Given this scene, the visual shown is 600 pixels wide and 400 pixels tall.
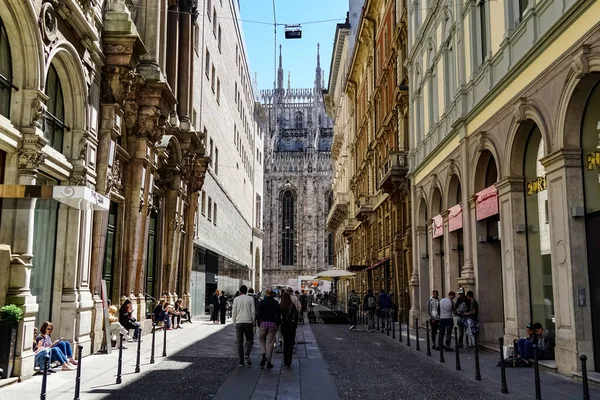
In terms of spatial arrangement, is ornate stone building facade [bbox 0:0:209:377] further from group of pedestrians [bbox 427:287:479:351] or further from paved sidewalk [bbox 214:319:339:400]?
group of pedestrians [bbox 427:287:479:351]

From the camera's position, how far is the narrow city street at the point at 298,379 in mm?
10602

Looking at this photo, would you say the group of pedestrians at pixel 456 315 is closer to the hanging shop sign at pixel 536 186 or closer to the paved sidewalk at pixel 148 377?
the hanging shop sign at pixel 536 186

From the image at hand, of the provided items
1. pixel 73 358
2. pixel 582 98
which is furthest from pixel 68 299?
pixel 582 98

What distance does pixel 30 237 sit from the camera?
40.9 ft

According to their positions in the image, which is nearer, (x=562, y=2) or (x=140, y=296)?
(x=562, y=2)

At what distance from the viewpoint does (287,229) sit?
113m

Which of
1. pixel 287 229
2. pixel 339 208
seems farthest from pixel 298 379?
pixel 287 229

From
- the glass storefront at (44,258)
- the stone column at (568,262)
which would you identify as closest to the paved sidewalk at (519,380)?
the stone column at (568,262)

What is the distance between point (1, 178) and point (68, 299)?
154 inches

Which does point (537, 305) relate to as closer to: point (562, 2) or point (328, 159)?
point (562, 2)

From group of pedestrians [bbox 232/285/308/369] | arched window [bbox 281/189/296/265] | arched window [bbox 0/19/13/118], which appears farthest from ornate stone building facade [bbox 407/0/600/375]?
arched window [bbox 281/189/296/265]

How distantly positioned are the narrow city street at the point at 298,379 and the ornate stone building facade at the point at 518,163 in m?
1.83

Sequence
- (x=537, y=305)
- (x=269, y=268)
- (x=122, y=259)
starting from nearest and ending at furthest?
1. (x=537, y=305)
2. (x=122, y=259)
3. (x=269, y=268)

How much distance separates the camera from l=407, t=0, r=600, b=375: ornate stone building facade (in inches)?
483
